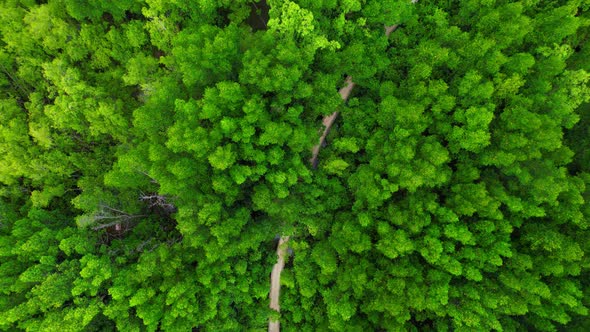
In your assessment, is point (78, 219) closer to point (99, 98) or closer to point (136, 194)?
point (136, 194)

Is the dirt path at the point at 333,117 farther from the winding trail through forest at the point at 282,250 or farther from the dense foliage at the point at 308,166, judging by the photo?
the dense foliage at the point at 308,166

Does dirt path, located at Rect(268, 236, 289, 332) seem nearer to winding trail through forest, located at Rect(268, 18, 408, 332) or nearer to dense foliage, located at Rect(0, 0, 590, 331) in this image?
winding trail through forest, located at Rect(268, 18, 408, 332)

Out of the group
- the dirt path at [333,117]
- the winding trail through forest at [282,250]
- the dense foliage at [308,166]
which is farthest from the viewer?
the dirt path at [333,117]

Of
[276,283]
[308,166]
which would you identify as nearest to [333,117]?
[308,166]

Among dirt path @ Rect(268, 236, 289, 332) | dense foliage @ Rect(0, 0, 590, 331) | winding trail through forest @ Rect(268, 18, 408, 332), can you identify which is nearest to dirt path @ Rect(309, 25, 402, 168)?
winding trail through forest @ Rect(268, 18, 408, 332)

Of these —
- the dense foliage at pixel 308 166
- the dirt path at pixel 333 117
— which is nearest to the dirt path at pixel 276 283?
the dense foliage at pixel 308 166
